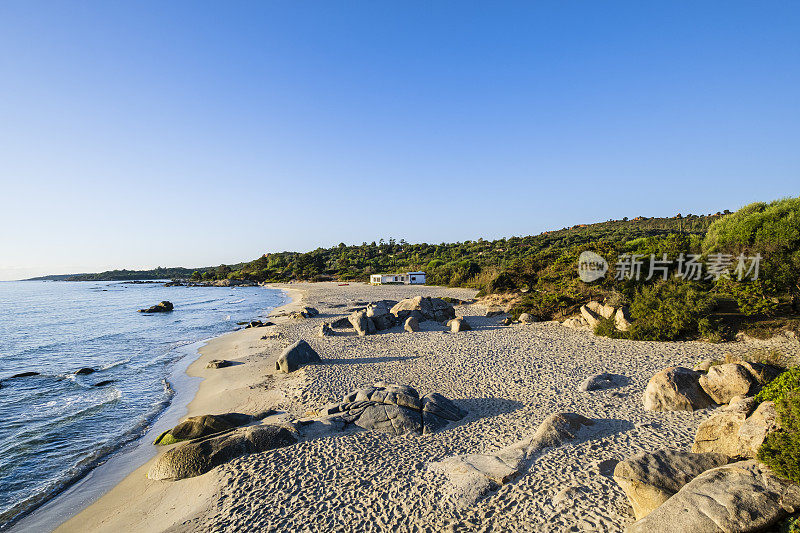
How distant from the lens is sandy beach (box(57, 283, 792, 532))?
662 centimetres

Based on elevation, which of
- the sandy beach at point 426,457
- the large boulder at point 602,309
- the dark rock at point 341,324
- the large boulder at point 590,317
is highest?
the large boulder at point 602,309

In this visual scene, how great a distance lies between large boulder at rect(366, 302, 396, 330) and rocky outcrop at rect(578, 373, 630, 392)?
1428 centimetres

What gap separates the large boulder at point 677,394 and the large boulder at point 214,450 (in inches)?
386

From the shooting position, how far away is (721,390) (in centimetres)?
982

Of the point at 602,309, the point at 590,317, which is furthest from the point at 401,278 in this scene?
the point at 602,309

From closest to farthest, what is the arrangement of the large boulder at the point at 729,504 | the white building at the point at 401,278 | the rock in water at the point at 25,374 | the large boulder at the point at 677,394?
the large boulder at the point at 729,504 < the large boulder at the point at 677,394 < the rock in water at the point at 25,374 < the white building at the point at 401,278

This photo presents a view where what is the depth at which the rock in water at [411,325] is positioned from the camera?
23.8 meters

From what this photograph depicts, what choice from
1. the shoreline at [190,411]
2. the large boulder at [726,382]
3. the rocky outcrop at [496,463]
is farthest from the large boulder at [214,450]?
the large boulder at [726,382]

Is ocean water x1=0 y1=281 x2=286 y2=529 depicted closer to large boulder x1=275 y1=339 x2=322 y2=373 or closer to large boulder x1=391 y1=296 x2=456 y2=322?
large boulder x1=275 y1=339 x2=322 y2=373

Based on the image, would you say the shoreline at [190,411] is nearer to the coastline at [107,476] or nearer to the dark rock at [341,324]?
the coastline at [107,476]

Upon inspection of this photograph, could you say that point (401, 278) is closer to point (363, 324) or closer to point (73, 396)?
point (363, 324)

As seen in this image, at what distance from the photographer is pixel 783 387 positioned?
625 cm

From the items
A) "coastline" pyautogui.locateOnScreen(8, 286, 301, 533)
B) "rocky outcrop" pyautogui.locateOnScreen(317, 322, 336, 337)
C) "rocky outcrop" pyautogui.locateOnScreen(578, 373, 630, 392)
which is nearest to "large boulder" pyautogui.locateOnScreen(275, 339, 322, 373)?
"coastline" pyautogui.locateOnScreen(8, 286, 301, 533)

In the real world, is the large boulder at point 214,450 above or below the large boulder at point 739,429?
below
